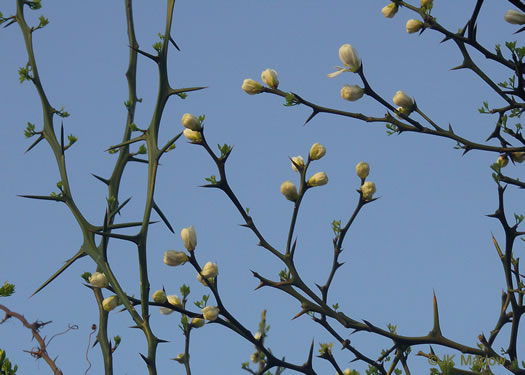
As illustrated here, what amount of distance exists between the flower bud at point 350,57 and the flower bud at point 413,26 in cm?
36

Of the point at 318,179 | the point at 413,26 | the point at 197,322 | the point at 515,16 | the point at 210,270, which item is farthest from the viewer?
the point at 413,26

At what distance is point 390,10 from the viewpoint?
3486mm

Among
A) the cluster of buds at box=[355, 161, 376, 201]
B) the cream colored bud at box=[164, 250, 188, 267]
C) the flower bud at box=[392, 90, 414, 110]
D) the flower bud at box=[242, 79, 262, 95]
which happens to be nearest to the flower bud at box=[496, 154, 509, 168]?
the flower bud at box=[392, 90, 414, 110]

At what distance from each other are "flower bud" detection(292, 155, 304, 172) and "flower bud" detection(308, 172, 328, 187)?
7 cm

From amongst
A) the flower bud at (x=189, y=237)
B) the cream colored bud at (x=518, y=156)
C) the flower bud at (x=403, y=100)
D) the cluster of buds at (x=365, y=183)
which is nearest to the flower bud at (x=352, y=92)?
the flower bud at (x=403, y=100)

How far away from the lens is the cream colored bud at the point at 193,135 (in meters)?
2.91

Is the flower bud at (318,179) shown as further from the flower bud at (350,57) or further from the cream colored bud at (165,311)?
the cream colored bud at (165,311)

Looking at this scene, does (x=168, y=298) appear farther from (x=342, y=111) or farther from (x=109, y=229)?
(x=342, y=111)

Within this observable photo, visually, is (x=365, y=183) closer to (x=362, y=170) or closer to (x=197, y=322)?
(x=362, y=170)

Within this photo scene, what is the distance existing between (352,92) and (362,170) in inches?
13.5

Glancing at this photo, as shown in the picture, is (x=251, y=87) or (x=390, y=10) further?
(x=390, y=10)

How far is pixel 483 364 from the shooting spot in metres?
2.62

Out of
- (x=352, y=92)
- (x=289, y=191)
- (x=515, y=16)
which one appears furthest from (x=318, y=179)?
(x=515, y=16)

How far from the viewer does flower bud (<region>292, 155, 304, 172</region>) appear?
3085 mm
